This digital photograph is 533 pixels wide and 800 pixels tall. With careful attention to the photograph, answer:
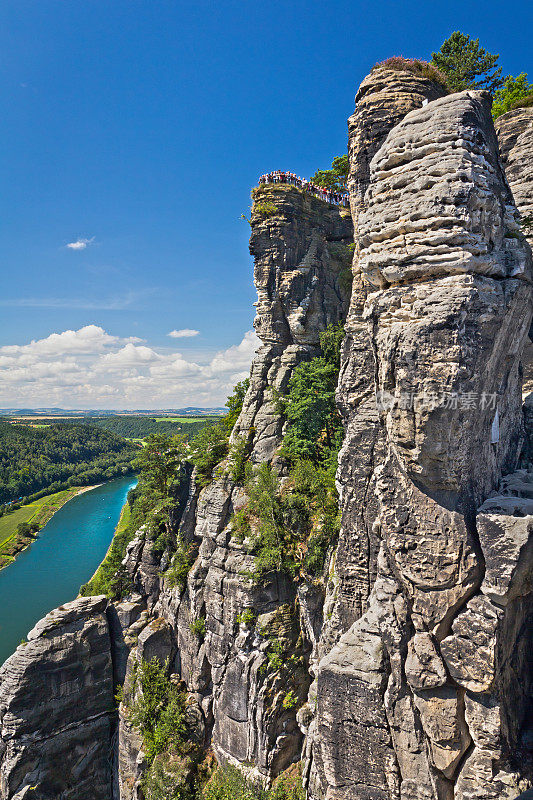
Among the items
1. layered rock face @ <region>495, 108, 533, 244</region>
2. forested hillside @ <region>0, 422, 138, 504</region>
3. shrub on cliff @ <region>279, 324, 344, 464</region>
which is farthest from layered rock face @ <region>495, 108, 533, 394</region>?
forested hillside @ <region>0, 422, 138, 504</region>

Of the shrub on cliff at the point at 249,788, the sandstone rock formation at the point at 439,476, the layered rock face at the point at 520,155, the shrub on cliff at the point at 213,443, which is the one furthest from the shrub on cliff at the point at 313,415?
the shrub on cliff at the point at 249,788

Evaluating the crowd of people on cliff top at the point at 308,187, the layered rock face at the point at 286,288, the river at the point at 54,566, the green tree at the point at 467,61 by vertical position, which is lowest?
the river at the point at 54,566

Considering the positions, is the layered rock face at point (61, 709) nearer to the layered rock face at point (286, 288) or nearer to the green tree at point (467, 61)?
the layered rock face at point (286, 288)

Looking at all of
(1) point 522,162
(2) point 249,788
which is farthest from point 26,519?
(1) point 522,162

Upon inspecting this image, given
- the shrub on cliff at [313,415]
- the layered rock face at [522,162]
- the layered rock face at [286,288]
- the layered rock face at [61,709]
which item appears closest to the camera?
the layered rock face at [522,162]

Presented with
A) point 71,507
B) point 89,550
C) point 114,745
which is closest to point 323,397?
point 114,745

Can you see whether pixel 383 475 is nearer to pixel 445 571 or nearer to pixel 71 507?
pixel 445 571

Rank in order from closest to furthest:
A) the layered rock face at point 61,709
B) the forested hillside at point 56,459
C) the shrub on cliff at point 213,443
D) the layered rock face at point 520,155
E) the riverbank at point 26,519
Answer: the layered rock face at point 520,155 → the layered rock face at point 61,709 → the shrub on cliff at point 213,443 → the riverbank at point 26,519 → the forested hillside at point 56,459
